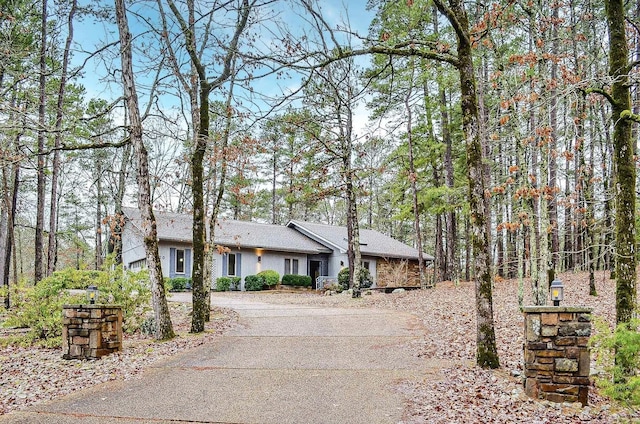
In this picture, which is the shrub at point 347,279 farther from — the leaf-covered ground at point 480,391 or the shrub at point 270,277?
the leaf-covered ground at point 480,391

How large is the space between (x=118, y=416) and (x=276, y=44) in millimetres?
5515

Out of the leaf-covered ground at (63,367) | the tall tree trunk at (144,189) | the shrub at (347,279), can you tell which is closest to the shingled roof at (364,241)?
the shrub at (347,279)

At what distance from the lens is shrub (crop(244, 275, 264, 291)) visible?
25.2 metres

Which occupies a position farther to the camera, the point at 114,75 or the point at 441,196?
the point at 441,196

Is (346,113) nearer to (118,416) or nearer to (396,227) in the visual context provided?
(118,416)

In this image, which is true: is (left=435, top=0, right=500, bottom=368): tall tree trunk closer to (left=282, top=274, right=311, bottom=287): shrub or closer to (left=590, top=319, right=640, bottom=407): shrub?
(left=590, top=319, right=640, bottom=407): shrub

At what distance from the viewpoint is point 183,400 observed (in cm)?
536

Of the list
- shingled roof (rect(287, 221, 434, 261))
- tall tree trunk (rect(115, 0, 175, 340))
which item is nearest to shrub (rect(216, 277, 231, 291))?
shingled roof (rect(287, 221, 434, 261))

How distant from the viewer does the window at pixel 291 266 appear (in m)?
27.6

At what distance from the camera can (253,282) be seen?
25.2 metres

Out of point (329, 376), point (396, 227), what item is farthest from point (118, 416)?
point (396, 227)

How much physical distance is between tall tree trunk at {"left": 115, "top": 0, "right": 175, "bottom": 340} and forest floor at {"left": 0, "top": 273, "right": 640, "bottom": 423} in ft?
1.94

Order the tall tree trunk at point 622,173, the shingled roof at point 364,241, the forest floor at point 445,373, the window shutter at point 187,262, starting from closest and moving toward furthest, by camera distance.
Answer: the forest floor at point 445,373 < the tall tree trunk at point 622,173 < the window shutter at point 187,262 < the shingled roof at point 364,241

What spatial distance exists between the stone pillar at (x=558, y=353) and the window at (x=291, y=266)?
23.0m
